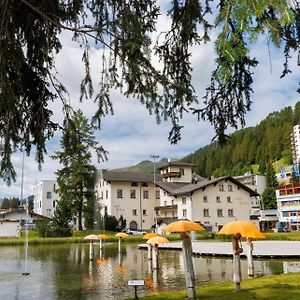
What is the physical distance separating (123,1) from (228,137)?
2443 millimetres

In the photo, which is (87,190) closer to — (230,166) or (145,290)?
(145,290)

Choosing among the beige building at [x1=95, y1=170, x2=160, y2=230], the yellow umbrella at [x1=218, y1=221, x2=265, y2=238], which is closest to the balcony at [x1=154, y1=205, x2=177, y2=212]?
the beige building at [x1=95, y1=170, x2=160, y2=230]

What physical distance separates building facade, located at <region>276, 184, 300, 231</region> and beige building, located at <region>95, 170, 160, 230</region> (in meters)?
26.4

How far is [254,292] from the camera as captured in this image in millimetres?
11828

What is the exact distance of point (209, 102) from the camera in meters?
6.39

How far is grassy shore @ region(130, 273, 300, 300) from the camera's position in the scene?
Result: 10961mm

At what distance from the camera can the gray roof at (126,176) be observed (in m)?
67.3

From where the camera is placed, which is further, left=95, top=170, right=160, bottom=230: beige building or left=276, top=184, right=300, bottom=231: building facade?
left=276, top=184, right=300, bottom=231: building facade

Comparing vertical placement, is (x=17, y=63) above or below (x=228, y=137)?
above

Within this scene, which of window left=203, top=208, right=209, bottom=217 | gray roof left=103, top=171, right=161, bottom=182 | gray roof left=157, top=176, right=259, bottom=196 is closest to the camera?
gray roof left=157, top=176, right=259, bottom=196

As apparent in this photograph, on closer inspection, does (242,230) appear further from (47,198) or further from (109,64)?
(47,198)

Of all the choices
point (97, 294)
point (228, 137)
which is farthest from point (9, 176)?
point (97, 294)

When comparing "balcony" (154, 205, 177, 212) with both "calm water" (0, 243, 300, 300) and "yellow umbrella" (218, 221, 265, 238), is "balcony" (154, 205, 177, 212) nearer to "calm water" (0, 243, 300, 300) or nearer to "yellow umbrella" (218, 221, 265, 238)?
"calm water" (0, 243, 300, 300)

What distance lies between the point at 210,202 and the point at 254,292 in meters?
48.0
